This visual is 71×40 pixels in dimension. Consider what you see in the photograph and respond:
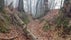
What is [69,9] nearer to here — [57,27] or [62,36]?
[57,27]

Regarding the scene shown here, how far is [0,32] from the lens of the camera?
379 inches

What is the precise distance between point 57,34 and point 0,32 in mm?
3720

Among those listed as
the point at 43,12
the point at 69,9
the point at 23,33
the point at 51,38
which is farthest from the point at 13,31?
the point at 43,12

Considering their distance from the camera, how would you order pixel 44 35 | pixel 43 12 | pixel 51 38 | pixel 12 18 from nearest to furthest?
pixel 51 38 → pixel 44 35 → pixel 12 18 → pixel 43 12

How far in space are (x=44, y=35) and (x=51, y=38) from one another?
957 mm

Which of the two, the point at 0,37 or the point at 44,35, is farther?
the point at 44,35

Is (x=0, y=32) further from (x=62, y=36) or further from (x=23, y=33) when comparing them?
(x=62, y=36)

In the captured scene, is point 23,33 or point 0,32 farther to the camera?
point 23,33

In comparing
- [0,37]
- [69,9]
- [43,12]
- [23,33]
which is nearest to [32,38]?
[23,33]

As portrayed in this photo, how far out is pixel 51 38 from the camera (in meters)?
10.4

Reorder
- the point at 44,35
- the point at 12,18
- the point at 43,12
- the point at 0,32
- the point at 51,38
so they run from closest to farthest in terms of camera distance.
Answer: the point at 0,32 → the point at 51,38 → the point at 44,35 → the point at 12,18 → the point at 43,12

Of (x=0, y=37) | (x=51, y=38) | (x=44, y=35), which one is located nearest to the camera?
(x=0, y=37)

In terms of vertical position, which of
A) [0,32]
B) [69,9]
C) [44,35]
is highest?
[69,9]

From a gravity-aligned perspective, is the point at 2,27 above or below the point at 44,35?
above
